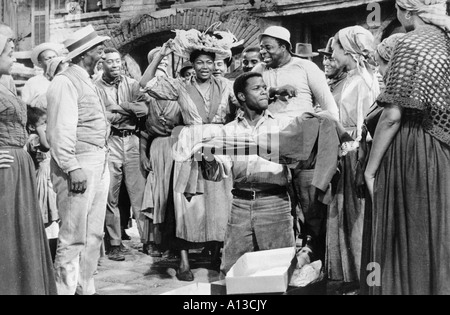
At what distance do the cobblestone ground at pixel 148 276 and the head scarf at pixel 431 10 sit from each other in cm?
202

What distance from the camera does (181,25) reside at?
12.9 m

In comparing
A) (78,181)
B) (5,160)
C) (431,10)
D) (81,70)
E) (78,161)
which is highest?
(431,10)

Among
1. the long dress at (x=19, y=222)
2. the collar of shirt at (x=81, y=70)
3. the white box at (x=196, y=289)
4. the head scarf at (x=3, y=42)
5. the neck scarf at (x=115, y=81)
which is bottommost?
the white box at (x=196, y=289)

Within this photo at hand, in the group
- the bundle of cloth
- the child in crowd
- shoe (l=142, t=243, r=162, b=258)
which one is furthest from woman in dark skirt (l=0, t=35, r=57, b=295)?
shoe (l=142, t=243, r=162, b=258)

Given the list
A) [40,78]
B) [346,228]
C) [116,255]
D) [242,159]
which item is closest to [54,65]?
[40,78]

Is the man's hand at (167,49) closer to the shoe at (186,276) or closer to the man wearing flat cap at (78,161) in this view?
the man wearing flat cap at (78,161)

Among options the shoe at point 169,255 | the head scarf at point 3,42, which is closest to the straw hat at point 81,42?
the head scarf at point 3,42

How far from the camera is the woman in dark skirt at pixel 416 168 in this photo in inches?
138

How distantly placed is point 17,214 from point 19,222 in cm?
5

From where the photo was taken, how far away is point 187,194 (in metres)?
5.70

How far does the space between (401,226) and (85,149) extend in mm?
2499

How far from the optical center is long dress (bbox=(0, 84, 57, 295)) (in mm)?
3924

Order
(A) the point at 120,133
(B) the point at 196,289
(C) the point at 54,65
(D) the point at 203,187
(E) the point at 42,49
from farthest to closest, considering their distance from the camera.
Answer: (A) the point at 120,133
(E) the point at 42,49
(C) the point at 54,65
(D) the point at 203,187
(B) the point at 196,289

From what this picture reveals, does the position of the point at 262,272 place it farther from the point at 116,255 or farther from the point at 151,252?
the point at 116,255
